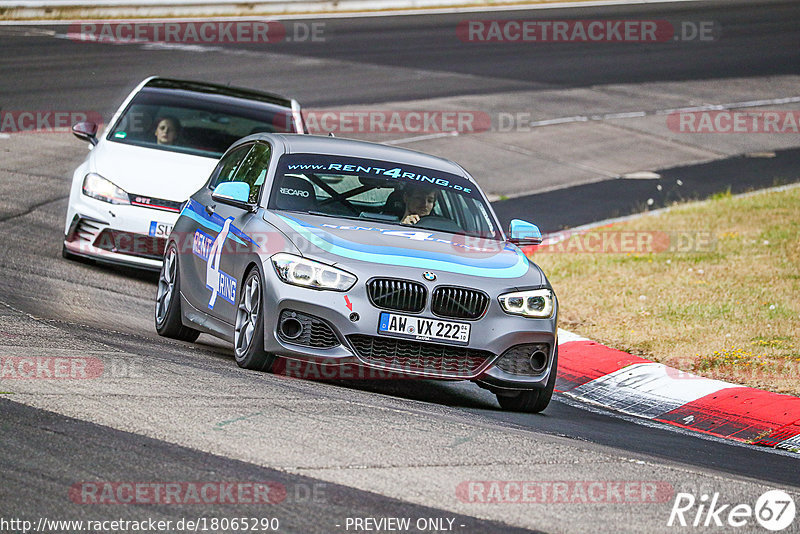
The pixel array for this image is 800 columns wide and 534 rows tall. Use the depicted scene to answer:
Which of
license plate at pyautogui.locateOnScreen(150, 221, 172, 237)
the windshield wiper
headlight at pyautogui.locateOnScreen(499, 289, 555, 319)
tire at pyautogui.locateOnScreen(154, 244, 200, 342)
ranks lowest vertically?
tire at pyautogui.locateOnScreen(154, 244, 200, 342)

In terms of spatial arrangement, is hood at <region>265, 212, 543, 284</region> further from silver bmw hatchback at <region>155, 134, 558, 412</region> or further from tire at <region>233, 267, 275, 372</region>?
tire at <region>233, 267, 275, 372</region>

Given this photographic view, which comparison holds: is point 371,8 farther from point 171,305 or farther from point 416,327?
point 416,327

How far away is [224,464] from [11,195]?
10.0 metres

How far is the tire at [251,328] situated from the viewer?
7945 millimetres

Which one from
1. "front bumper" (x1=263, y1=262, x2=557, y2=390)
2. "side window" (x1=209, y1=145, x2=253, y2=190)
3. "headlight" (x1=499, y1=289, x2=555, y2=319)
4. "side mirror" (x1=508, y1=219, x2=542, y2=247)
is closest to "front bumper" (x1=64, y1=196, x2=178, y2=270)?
"side window" (x1=209, y1=145, x2=253, y2=190)

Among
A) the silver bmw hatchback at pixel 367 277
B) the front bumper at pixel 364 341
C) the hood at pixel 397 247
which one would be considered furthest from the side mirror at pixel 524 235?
the front bumper at pixel 364 341

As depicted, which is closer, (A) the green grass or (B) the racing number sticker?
(B) the racing number sticker

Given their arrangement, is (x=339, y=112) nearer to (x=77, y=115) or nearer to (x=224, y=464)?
(x=77, y=115)

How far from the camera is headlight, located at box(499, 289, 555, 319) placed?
26.2ft

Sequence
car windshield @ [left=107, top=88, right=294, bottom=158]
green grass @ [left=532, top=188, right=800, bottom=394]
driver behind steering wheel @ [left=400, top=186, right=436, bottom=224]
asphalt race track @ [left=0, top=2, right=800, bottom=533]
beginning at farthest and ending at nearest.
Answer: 1. car windshield @ [left=107, top=88, right=294, bottom=158]
2. green grass @ [left=532, top=188, right=800, bottom=394]
3. driver behind steering wheel @ [left=400, top=186, right=436, bottom=224]
4. asphalt race track @ [left=0, top=2, right=800, bottom=533]

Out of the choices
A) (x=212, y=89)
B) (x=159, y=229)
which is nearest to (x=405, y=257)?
(x=159, y=229)

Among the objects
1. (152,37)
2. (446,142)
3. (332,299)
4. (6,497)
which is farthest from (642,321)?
(152,37)

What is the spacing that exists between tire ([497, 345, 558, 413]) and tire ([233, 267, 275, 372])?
160cm

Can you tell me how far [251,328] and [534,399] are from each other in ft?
6.07
